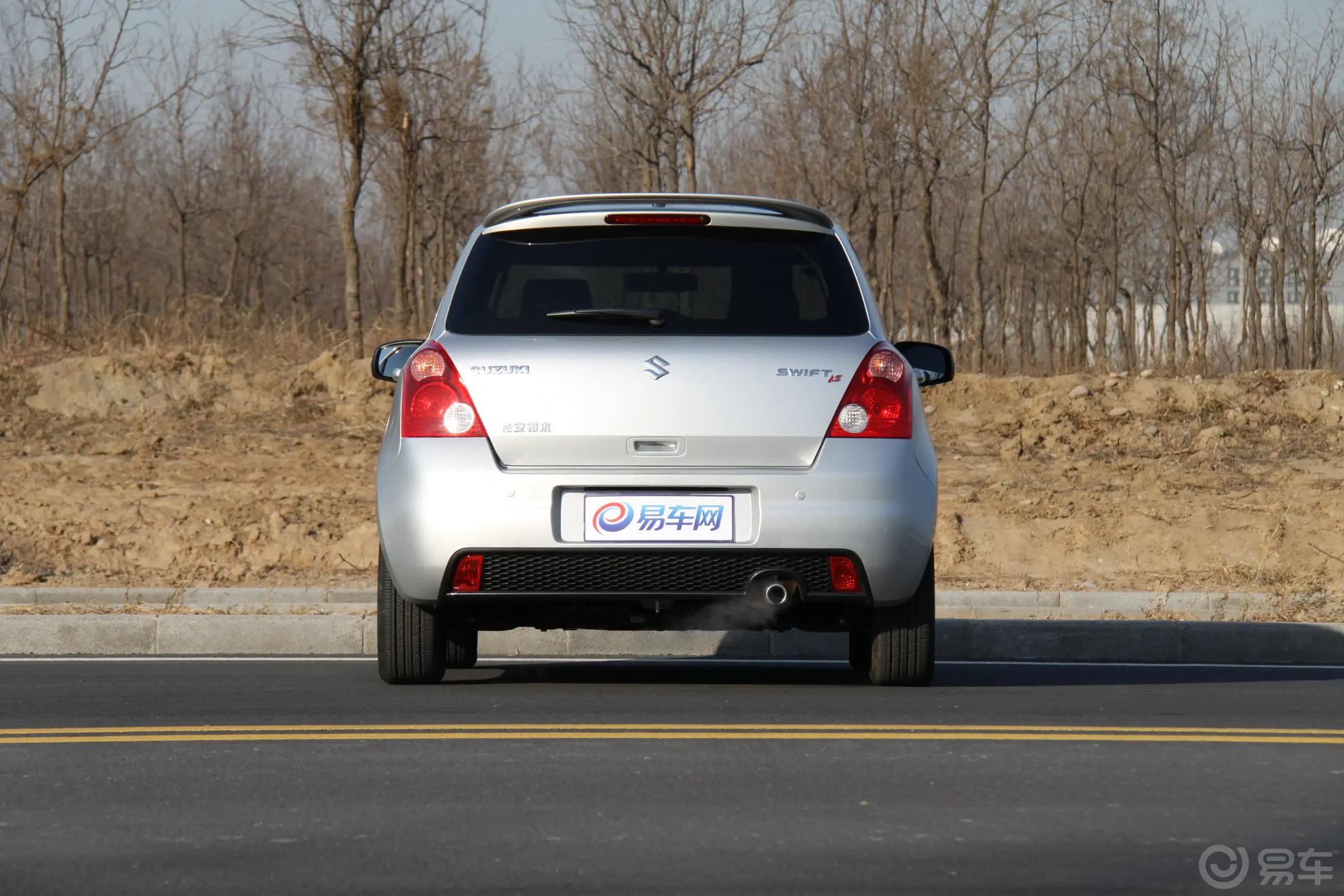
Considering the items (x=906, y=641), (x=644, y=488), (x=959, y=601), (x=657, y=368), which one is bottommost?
(x=959, y=601)

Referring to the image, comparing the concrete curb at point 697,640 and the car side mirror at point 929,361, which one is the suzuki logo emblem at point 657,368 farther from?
the concrete curb at point 697,640

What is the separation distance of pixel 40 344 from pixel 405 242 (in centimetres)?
826

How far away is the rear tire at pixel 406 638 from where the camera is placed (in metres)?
6.65

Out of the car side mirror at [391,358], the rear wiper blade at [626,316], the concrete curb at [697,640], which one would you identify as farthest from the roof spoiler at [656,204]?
the concrete curb at [697,640]

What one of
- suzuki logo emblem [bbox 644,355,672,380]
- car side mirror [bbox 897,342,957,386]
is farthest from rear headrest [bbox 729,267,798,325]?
car side mirror [bbox 897,342,957,386]

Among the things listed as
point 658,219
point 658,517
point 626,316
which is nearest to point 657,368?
point 626,316

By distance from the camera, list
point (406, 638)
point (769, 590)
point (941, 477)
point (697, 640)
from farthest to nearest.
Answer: point (941, 477), point (697, 640), point (406, 638), point (769, 590)

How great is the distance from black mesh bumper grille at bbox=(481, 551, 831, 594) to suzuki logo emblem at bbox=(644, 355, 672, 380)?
631 millimetres

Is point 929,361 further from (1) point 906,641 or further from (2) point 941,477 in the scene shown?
(2) point 941,477

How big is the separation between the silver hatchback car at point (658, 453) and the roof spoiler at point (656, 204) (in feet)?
0.63

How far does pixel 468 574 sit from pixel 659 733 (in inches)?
35.7

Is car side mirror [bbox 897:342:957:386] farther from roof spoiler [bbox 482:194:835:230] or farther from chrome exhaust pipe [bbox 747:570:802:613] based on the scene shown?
chrome exhaust pipe [bbox 747:570:802:613]

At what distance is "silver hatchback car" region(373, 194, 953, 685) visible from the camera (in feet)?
19.7

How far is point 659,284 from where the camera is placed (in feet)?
21.0
